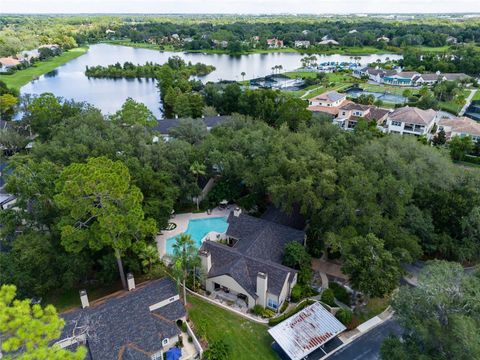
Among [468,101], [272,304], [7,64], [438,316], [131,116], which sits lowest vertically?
[272,304]

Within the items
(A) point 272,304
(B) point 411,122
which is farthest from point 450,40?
(A) point 272,304

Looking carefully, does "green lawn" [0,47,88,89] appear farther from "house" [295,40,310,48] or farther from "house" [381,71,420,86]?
"house" [381,71,420,86]

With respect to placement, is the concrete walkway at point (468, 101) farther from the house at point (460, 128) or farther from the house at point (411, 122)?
the house at point (411, 122)

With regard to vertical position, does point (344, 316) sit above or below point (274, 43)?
below

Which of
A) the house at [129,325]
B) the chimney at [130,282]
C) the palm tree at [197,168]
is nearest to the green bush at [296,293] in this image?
the house at [129,325]

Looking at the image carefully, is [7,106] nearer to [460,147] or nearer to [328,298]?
[328,298]

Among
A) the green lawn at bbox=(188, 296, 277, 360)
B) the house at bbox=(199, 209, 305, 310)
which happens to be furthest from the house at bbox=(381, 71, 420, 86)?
the green lawn at bbox=(188, 296, 277, 360)
